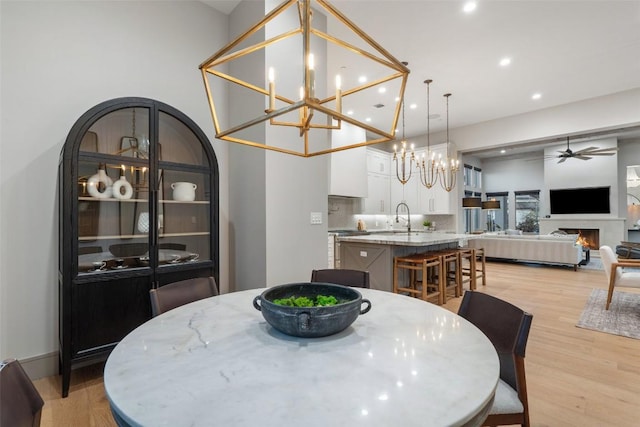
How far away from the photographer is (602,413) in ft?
6.10

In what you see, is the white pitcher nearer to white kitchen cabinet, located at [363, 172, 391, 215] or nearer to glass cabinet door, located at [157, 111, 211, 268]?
glass cabinet door, located at [157, 111, 211, 268]

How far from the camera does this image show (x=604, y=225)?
8.39 m

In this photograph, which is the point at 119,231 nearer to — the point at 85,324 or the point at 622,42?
the point at 85,324

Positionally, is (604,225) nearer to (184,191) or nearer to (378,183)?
(378,183)

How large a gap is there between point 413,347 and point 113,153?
2.43 meters

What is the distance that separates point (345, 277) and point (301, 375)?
122cm

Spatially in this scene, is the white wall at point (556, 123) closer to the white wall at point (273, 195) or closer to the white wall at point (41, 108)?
the white wall at point (273, 195)

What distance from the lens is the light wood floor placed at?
5.99 ft

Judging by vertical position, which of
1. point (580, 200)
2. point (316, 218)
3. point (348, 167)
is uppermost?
point (348, 167)

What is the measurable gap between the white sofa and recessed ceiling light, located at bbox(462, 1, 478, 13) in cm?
394

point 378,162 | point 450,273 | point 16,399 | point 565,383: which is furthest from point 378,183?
point 16,399

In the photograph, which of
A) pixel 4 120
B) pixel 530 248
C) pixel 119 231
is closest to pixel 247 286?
pixel 119 231

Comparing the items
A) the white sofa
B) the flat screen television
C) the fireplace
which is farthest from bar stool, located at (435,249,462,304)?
the flat screen television

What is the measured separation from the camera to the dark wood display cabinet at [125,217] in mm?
2035
